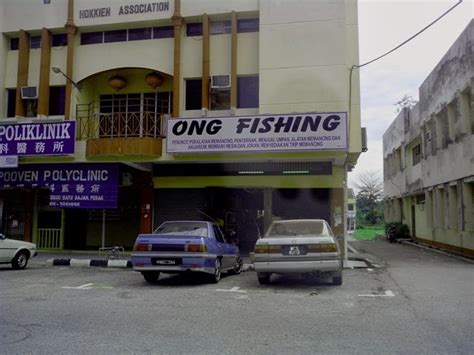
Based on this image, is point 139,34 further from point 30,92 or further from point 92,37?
point 30,92

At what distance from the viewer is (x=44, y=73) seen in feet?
60.3

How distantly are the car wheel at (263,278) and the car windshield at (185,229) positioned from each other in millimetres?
1589

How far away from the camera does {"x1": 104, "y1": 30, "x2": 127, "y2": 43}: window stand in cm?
1852

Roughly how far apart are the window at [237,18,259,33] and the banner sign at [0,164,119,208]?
6847mm

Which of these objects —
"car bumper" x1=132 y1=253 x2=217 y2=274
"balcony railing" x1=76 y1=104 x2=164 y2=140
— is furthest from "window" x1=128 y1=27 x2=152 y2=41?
"car bumper" x1=132 y1=253 x2=217 y2=274

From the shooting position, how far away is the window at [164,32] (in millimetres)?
18047

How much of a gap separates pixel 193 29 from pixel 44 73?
601cm

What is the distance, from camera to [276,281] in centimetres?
1173

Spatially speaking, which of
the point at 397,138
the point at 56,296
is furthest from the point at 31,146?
the point at 397,138

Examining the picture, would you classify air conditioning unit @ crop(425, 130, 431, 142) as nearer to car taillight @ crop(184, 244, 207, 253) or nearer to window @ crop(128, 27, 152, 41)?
window @ crop(128, 27, 152, 41)

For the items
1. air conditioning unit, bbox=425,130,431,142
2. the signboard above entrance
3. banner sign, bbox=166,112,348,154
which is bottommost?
banner sign, bbox=166,112,348,154

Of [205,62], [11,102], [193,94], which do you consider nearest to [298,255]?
[205,62]

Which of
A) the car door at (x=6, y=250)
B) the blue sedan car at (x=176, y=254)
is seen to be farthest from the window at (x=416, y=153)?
the car door at (x=6, y=250)

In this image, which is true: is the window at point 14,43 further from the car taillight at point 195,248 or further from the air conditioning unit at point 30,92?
the car taillight at point 195,248
